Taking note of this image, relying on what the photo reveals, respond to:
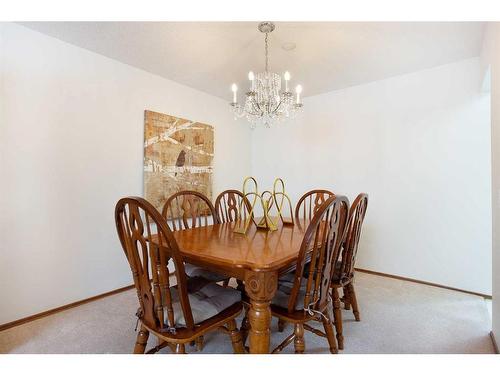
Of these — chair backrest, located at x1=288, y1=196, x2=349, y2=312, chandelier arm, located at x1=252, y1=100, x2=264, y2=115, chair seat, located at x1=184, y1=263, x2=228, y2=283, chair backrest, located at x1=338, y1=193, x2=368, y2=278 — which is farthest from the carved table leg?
chandelier arm, located at x1=252, y1=100, x2=264, y2=115

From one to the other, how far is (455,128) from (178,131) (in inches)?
114

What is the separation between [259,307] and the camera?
119 centimetres

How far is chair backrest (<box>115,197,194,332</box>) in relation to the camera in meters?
1.10

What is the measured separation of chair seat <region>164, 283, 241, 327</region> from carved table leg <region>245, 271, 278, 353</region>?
0.21 m

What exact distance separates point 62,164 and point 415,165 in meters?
3.41

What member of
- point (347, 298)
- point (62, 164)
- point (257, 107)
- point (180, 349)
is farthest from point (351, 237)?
point (62, 164)

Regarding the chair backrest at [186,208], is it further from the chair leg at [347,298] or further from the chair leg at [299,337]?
the chair leg at [347,298]

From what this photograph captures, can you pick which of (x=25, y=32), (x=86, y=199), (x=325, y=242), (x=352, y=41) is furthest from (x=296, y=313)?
(x=25, y=32)

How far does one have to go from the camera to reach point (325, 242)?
1.29m

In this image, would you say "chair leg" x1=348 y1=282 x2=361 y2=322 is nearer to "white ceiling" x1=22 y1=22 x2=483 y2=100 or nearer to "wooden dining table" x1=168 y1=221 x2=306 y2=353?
"wooden dining table" x1=168 y1=221 x2=306 y2=353

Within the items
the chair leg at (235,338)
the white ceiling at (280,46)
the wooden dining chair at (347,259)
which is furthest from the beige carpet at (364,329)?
the white ceiling at (280,46)

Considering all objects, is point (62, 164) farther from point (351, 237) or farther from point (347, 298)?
point (347, 298)

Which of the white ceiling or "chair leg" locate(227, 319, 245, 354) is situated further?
the white ceiling
